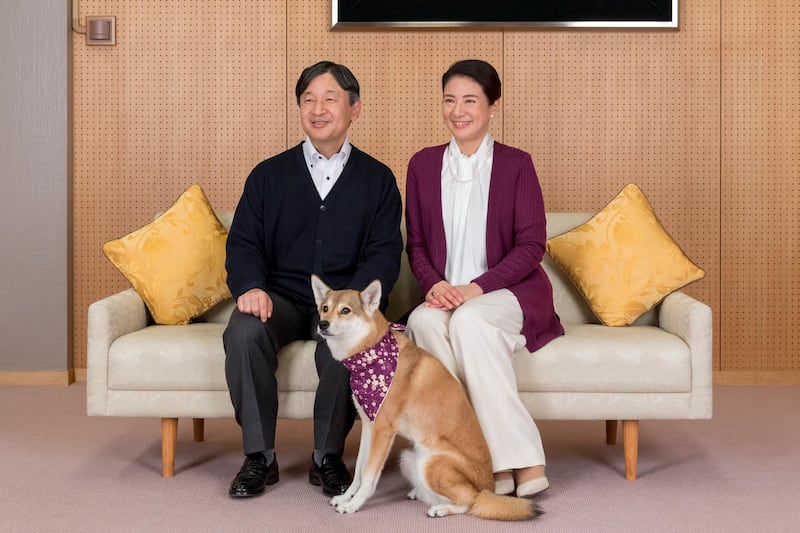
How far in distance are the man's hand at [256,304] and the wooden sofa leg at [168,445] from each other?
454 mm

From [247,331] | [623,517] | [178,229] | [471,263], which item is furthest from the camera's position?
[178,229]

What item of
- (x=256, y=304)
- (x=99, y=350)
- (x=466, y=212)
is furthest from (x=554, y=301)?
(x=99, y=350)

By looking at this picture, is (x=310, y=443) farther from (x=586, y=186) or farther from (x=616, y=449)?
(x=586, y=186)

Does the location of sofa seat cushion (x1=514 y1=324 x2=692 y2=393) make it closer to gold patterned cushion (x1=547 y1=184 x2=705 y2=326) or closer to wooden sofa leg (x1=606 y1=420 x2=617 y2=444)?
gold patterned cushion (x1=547 y1=184 x2=705 y2=326)

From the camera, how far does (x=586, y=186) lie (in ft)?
15.2

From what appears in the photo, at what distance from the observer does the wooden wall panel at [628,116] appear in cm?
457

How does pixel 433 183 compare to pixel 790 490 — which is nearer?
pixel 790 490

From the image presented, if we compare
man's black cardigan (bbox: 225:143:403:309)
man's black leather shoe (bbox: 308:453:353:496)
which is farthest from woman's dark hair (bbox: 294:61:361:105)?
man's black leather shoe (bbox: 308:453:353:496)

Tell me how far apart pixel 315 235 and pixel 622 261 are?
3.52ft

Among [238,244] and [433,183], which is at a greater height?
[433,183]

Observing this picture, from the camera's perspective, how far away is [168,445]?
119 inches

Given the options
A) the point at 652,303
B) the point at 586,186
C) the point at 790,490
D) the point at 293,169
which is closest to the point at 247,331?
the point at 293,169

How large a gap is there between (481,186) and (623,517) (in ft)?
3.64

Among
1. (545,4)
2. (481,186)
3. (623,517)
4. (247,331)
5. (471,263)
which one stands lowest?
(623,517)
